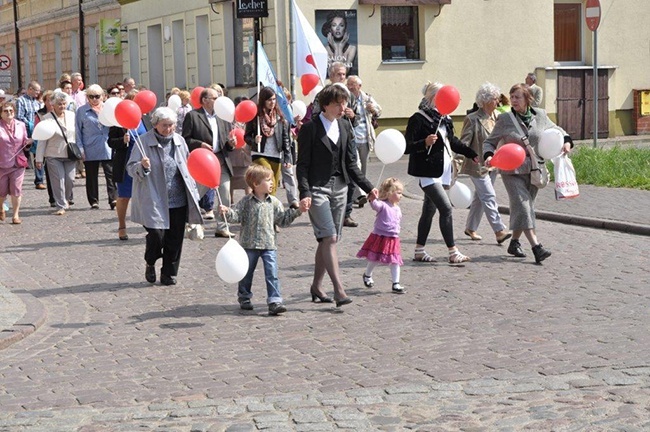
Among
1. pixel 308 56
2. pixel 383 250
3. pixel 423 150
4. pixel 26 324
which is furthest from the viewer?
pixel 308 56

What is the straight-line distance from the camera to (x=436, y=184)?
1339 cm

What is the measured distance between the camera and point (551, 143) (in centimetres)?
1318

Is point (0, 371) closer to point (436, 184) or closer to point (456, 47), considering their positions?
point (436, 184)

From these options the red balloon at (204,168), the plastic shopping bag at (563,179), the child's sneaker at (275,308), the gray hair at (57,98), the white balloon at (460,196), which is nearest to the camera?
the child's sneaker at (275,308)

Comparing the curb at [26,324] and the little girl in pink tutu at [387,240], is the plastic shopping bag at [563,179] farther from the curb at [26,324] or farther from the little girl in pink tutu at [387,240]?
the curb at [26,324]

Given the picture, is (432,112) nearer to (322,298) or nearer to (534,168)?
(534,168)

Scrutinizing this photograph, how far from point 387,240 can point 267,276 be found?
1388 mm

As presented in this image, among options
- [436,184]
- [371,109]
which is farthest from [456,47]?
[436,184]

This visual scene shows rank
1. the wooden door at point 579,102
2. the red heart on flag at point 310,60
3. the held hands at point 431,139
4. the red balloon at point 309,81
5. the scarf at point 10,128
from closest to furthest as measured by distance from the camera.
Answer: the held hands at point 431,139, the red balloon at point 309,81, the red heart on flag at point 310,60, the scarf at point 10,128, the wooden door at point 579,102

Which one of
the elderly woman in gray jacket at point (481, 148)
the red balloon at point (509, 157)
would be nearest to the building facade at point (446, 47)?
the elderly woman in gray jacket at point (481, 148)

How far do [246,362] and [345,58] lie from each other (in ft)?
76.0

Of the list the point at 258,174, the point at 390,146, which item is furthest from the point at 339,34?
the point at 258,174

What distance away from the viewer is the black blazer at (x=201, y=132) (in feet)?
53.9

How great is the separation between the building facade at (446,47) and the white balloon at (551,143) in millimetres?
16289
